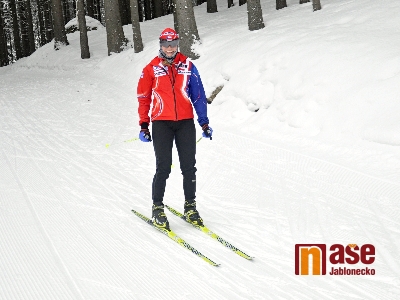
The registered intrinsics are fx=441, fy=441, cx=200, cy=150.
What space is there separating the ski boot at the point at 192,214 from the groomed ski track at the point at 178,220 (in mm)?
143

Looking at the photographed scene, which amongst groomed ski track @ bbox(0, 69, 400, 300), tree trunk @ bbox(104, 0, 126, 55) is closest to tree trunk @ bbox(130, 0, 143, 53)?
tree trunk @ bbox(104, 0, 126, 55)

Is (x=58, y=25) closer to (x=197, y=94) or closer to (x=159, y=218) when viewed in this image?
(x=197, y=94)

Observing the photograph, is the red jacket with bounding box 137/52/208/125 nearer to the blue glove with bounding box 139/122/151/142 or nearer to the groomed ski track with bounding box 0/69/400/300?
the blue glove with bounding box 139/122/151/142

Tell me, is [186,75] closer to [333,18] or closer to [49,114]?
[49,114]

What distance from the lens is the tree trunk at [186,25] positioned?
13820 millimetres

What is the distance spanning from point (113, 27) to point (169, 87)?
16.3 meters

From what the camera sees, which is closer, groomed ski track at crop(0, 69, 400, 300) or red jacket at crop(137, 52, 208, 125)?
groomed ski track at crop(0, 69, 400, 300)

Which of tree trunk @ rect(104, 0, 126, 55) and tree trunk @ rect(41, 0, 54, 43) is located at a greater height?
tree trunk @ rect(41, 0, 54, 43)

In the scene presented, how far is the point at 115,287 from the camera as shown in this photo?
380 cm

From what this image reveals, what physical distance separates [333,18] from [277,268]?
36.8ft

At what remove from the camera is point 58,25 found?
2497 cm
